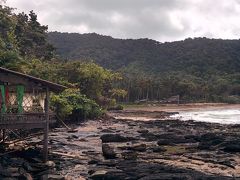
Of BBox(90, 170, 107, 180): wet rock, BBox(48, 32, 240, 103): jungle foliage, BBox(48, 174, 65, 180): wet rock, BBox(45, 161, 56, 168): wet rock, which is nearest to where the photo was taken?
BBox(48, 174, 65, 180): wet rock

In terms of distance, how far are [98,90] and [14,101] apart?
112ft

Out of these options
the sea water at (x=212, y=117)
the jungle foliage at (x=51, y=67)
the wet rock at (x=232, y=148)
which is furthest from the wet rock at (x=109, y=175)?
the sea water at (x=212, y=117)

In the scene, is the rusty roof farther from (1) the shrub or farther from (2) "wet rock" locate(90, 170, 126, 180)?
(1) the shrub

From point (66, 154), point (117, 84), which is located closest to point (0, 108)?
point (66, 154)

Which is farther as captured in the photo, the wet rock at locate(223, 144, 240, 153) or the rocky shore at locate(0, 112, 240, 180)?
the wet rock at locate(223, 144, 240, 153)

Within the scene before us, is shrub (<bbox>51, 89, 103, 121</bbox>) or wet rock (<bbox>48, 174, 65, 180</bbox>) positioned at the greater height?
shrub (<bbox>51, 89, 103, 121</bbox>)

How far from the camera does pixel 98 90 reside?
59.5 meters

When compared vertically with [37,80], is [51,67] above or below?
above

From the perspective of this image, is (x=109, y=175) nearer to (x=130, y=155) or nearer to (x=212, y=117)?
(x=130, y=155)

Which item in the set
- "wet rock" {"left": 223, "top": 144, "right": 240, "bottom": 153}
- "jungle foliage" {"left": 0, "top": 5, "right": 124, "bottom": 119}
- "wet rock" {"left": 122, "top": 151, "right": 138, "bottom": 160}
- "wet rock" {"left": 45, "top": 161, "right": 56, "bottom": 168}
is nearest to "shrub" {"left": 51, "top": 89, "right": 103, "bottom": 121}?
"jungle foliage" {"left": 0, "top": 5, "right": 124, "bottom": 119}

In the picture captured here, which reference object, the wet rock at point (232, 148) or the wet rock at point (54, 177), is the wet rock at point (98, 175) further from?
the wet rock at point (232, 148)

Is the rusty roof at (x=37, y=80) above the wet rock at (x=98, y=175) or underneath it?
above

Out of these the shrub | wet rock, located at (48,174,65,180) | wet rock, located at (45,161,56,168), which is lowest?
wet rock, located at (48,174,65,180)

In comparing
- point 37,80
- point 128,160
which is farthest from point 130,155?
point 37,80
